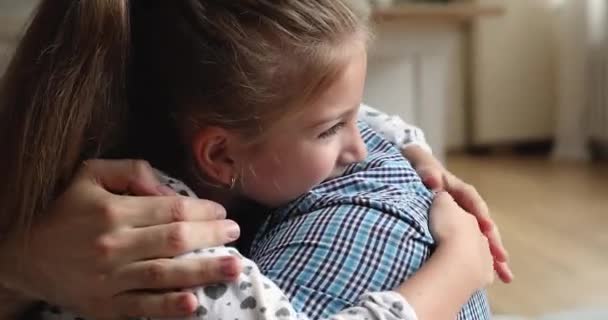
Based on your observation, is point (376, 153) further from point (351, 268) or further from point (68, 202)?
point (68, 202)

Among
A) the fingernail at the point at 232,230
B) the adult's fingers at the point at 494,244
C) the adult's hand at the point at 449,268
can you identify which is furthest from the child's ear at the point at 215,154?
the adult's fingers at the point at 494,244

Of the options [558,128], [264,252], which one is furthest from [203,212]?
[558,128]

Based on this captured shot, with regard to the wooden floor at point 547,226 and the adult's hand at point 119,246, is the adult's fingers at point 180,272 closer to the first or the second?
the adult's hand at point 119,246

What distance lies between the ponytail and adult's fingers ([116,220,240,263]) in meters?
0.11

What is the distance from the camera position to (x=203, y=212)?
0.76 meters

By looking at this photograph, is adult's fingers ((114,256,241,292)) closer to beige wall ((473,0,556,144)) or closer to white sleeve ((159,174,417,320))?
white sleeve ((159,174,417,320))

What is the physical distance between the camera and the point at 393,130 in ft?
3.55

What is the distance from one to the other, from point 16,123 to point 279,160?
0.25m

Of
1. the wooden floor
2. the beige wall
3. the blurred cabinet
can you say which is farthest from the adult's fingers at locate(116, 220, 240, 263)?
the beige wall

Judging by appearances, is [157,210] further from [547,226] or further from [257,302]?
[547,226]

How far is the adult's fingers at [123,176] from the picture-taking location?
779 millimetres

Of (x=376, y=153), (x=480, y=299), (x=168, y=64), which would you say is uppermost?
(x=168, y=64)

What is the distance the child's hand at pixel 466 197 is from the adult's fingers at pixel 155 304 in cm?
37

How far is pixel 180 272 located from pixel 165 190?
11cm
